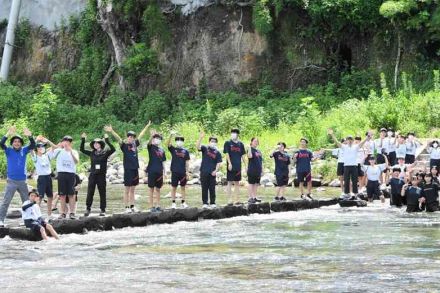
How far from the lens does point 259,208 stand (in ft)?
67.2

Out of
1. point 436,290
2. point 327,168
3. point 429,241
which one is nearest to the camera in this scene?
point 436,290

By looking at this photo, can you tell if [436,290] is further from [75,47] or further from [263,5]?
[75,47]

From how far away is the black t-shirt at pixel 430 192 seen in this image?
20.4 m

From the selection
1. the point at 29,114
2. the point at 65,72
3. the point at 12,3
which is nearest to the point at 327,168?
the point at 29,114

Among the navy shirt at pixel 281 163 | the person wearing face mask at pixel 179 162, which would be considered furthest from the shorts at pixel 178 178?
the navy shirt at pixel 281 163

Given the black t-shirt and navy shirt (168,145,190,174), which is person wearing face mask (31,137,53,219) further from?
the black t-shirt

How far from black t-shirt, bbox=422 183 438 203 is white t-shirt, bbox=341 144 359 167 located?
5.78ft

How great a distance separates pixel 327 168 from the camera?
103ft

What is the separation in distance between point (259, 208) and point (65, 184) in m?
5.32

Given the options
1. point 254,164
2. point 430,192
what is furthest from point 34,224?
point 430,192

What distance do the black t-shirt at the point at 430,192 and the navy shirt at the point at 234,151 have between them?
4384 millimetres

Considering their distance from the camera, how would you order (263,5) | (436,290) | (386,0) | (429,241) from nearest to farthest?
(436,290)
(429,241)
(386,0)
(263,5)

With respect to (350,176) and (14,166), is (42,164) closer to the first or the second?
(14,166)

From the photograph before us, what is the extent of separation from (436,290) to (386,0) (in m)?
30.0
